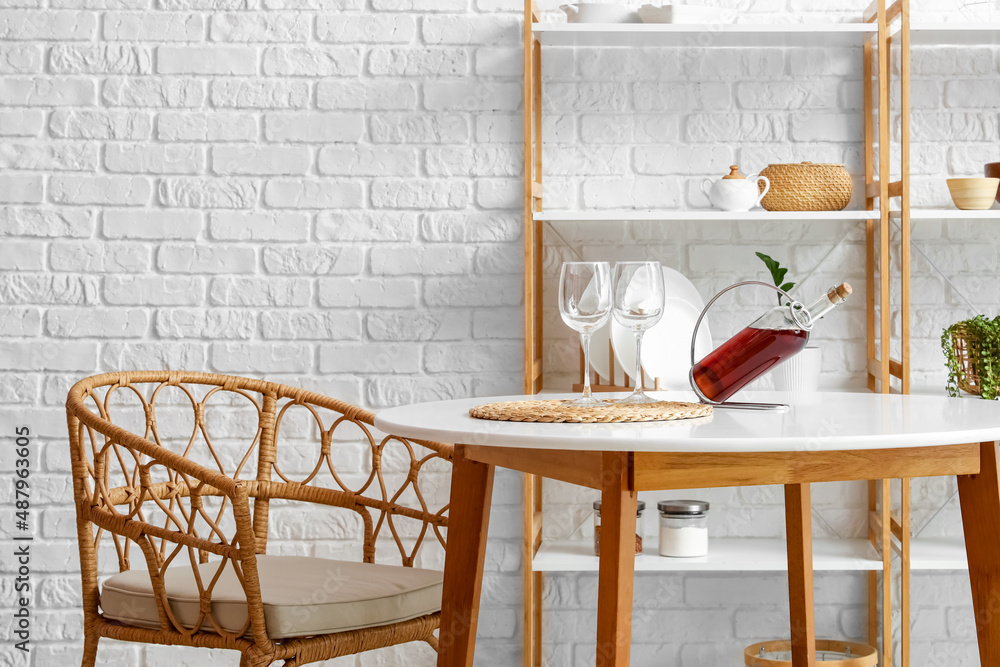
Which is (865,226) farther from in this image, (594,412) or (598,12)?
(594,412)

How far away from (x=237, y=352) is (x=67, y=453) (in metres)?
0.46

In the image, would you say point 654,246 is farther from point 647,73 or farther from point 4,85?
point 4,85

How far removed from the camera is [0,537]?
2320 mm

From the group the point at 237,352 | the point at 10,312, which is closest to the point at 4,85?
the point at 10,312

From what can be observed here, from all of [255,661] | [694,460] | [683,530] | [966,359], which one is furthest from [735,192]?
[255,661]

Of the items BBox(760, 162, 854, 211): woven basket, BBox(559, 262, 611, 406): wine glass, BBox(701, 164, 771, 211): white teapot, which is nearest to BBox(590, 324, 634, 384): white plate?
BBox(701, 164, 771, 211): white teapot

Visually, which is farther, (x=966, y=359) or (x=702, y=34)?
(x=702, y=34)

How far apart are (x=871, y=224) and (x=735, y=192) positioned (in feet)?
1.44

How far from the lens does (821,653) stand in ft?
7.23

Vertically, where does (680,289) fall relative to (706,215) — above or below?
below

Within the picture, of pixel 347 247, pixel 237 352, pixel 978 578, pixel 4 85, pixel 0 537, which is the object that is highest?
pixel 4 85

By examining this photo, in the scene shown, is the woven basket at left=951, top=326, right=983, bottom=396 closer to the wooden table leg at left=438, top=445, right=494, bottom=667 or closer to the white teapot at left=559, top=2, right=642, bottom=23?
the white teapot at left=559, top=2, right=642, bottom=23

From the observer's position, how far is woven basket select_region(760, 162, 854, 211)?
2104 millimetres

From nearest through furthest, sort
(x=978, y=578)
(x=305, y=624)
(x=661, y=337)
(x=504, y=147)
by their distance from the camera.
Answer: (x=978, y=578) < (x=305, y=624) < (x=661, y=337) < (x=504, y=147)
